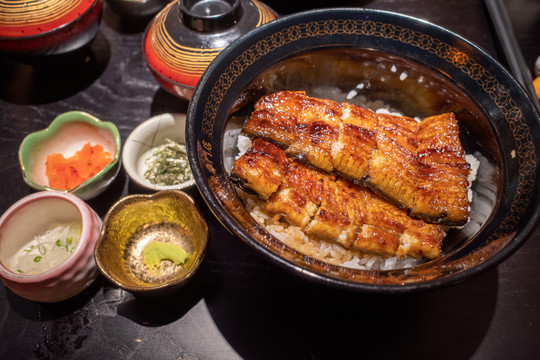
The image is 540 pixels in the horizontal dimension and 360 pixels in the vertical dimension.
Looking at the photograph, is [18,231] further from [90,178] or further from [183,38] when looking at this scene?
[183,38]

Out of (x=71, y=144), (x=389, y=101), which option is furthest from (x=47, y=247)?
(x=389, y=101)

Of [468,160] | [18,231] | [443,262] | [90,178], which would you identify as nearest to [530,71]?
[468,160]

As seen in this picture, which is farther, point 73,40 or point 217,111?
point 73,40

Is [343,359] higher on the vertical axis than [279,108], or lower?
lower

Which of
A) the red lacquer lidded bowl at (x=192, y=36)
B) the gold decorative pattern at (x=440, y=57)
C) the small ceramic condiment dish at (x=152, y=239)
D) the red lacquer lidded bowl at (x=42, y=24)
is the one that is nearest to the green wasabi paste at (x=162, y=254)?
the small ceramic condiment dish at (x=152, y=239)

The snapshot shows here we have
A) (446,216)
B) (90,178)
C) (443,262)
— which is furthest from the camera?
(90,178)

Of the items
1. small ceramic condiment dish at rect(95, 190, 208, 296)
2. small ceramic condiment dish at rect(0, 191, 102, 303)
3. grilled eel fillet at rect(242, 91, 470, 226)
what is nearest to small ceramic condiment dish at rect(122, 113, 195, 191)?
small ceramic condiment dish at rect(95, 190, 208, 296)

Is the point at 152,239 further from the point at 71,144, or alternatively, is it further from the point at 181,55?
the point at 181,55

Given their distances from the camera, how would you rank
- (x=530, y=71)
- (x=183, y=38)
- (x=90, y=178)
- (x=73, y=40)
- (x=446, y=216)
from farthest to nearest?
(x=530, y=71), (x=73, y=40), (x=183, y=38), (x=90, y=178), (x=446, y=216)
